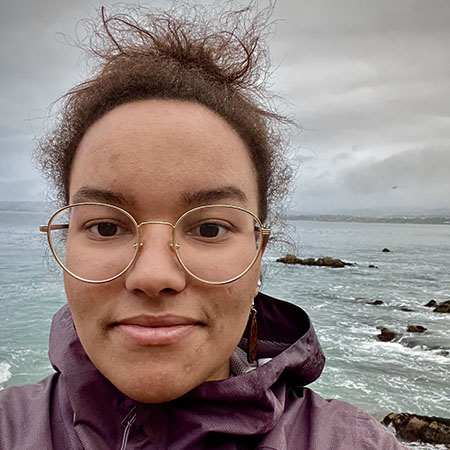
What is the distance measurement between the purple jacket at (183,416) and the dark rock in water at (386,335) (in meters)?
15.9

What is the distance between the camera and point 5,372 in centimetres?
1249

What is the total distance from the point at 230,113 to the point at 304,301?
22546 mm

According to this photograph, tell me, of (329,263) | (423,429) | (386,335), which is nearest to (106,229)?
(423,429)

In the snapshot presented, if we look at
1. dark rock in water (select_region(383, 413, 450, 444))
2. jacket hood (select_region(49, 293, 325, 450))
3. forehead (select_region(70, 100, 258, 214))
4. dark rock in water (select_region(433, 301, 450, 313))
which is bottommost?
dark rock in water (select_region(433, 301, 450, 313))

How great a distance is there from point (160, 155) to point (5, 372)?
42.2ft

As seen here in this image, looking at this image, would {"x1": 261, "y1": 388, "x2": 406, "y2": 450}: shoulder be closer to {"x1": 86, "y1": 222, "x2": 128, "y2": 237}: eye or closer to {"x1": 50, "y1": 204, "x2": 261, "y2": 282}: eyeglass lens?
{"x1": 50, "y1": 204, "x2": 261, "y2": 282}: eyeglass lens

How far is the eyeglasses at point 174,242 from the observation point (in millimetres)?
1637

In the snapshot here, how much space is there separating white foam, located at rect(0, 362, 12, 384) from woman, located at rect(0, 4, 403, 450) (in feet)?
36.8

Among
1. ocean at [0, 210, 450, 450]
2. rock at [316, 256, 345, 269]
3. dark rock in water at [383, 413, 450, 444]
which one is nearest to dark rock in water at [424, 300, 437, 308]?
ocean at [0, 210, 450, 450]

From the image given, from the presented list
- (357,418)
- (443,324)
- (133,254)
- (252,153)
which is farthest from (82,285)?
(443,324)

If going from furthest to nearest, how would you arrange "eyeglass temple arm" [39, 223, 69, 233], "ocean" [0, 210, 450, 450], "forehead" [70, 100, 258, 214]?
"ocean" [0, 210, 450, 450] → "eyeglass temple arm" [39, 223, 69, 233] → "forehead" [70, 100, 258, 214]

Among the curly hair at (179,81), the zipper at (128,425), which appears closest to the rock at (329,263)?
the curly hair at (179,81)

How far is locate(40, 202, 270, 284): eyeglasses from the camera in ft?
5.37

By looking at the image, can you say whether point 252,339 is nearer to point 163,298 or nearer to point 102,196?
point 163,298
